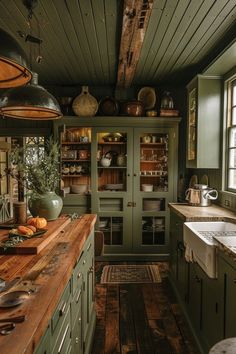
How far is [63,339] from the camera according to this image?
4.17ft

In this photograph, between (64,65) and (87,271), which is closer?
(87,271)

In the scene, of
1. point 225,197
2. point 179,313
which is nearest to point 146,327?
point 179,313

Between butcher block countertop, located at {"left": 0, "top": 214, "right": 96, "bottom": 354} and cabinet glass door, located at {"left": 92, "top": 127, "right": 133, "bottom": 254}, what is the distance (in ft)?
7.00

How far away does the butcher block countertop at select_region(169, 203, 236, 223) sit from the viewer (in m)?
2.57

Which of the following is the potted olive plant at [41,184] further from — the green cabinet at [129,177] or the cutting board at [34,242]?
the green cabinet at [129,177]

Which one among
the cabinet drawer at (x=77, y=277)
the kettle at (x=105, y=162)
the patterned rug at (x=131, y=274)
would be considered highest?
the kettle at (x=105, y=162)

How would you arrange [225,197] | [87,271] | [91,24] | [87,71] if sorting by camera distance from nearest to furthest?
[87,271] → [91,24] → [225,197] → [87,71]

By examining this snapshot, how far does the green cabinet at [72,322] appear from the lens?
109cm

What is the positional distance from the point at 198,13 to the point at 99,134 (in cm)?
229

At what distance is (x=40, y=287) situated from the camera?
3.66ft

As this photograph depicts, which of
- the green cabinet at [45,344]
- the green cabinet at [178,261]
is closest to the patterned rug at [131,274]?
the green cabinet at [178,261]

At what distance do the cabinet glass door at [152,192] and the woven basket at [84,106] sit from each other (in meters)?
0.72

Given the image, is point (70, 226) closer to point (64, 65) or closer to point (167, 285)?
point (167, 285)

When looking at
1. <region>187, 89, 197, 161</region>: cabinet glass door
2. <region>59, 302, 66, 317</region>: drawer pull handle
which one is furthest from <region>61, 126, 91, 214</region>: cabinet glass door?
<region>59, 302, 66, 317</region>: drawer pull handle
